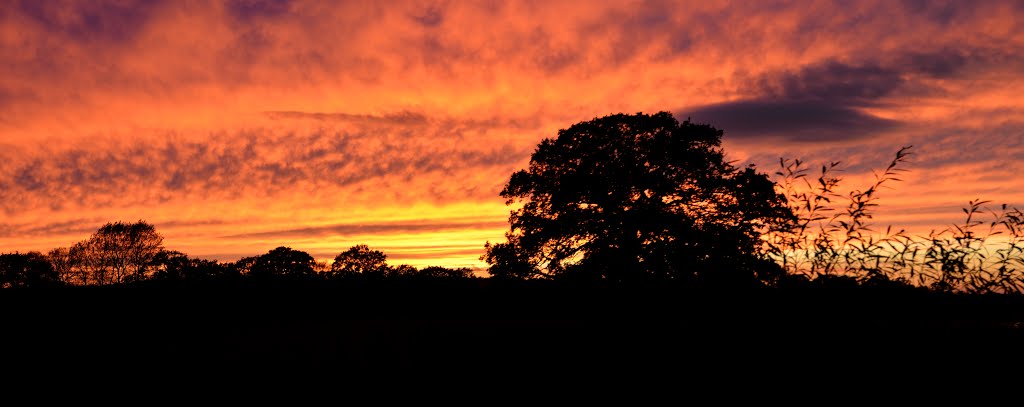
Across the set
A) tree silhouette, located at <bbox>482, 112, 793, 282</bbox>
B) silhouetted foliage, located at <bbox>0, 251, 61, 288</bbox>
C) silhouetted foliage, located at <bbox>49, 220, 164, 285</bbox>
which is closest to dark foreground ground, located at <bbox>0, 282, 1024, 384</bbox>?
tree silhouette, located at <bbox>482, 112, 793, 282</bbox>

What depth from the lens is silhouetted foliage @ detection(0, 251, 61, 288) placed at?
49.2m

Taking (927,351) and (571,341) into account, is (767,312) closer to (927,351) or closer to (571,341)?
(927,351)

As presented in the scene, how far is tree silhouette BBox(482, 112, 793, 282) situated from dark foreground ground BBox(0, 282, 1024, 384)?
11.8 m

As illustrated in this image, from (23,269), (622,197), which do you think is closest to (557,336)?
(622,197)

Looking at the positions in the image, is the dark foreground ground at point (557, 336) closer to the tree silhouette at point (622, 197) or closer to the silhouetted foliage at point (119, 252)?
the tree silhouette at point (622, 197)

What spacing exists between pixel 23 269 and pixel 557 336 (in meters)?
64.6

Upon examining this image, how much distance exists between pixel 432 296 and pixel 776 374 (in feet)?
24.3

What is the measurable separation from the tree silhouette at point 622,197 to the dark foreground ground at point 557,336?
11.8 m

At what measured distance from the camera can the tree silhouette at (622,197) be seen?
834 inches

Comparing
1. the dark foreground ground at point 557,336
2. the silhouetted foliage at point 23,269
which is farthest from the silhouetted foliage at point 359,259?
the dark foreground ground at point 557,336

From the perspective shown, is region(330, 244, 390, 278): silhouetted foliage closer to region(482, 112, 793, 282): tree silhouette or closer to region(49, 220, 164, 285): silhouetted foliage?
region(49, 220, 164, 285): silhouetted foliage

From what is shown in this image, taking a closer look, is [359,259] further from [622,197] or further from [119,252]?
[622,197]

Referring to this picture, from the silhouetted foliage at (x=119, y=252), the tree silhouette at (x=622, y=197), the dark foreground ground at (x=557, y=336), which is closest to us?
the dark foreground ground at (x=557, y=336)

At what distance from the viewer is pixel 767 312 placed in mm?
6883
